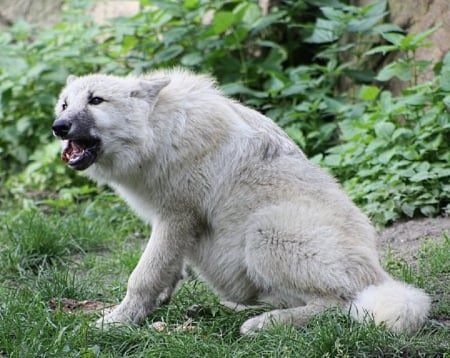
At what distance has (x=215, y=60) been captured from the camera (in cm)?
907

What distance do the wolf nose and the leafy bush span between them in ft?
10.3

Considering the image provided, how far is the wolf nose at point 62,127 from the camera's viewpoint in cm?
516

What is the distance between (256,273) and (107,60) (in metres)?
5.01

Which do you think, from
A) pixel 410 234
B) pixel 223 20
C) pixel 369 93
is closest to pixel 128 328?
pixel 410 234

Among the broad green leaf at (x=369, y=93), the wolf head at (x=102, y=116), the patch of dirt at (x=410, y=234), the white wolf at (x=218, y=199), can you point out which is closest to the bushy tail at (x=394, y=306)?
the white wolf at (x=218, y=199)

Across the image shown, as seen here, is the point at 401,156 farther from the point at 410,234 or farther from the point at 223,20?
the point at 223,20

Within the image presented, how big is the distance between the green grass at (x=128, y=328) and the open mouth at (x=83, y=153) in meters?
0.89

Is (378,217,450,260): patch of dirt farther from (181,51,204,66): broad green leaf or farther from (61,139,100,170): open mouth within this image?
(181,51,204,66): broad green leaf

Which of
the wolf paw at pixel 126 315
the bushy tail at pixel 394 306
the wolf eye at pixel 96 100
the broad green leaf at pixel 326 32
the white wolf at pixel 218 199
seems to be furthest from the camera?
the broad green leaf at pixel 326 32

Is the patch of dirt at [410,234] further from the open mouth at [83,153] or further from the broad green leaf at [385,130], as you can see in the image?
the open mouth at [83,153]

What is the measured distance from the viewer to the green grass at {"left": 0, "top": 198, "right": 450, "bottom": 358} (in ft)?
14.3

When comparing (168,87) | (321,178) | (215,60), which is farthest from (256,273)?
(215,60)

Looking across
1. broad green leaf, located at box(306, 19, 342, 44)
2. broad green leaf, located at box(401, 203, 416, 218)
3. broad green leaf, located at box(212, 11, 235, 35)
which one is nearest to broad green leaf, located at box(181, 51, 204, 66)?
broad green leaf, located at box(212, 11, 235, 35)

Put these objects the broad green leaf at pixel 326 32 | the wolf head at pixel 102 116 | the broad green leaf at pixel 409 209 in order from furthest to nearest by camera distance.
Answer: the broad green leaf at pixel 326 32 → the broad green leaf at pixel 409 209 → the wolf head at pixel 102 116
